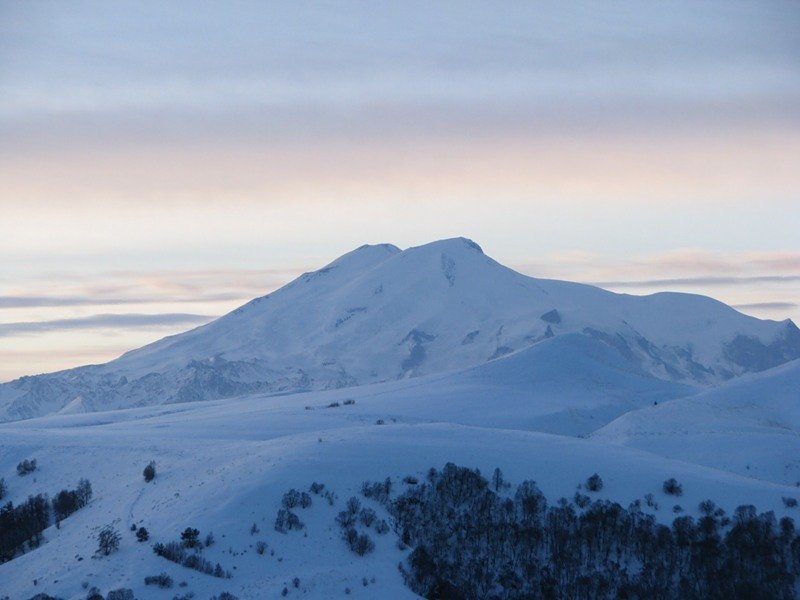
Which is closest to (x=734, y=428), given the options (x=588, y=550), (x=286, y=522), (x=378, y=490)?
(x=588, y=550)

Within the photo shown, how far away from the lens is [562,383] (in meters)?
197

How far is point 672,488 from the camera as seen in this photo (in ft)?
318

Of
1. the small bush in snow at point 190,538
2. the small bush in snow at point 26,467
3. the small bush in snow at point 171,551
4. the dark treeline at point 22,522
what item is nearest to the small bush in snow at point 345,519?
the small bush in snow at point 190,538

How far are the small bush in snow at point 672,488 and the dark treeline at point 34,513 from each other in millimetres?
47018

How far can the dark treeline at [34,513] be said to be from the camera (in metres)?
101

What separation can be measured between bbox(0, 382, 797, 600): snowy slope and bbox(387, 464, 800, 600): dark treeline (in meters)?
2.29

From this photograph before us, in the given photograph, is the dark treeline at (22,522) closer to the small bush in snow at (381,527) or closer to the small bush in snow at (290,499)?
the small bush in snow at (290,499)

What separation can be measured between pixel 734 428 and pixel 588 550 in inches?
1867

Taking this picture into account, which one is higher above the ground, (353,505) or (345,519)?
(353,505)

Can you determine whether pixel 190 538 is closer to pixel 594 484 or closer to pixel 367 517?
pixel 367 517

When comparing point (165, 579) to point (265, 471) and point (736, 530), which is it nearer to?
point (265, 471)

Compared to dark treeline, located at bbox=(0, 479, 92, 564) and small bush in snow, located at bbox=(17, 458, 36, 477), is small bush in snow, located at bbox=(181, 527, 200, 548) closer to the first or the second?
dark treeline, located at bbox=(0, 479, 92, 564)

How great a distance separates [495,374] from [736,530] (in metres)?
106

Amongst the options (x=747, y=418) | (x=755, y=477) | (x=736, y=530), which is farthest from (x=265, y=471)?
(x=747, y=418)
